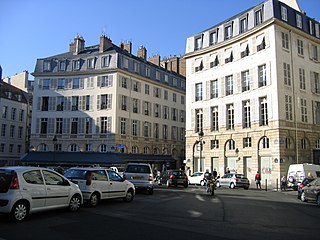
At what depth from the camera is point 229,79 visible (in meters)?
37.4

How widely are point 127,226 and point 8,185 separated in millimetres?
3140

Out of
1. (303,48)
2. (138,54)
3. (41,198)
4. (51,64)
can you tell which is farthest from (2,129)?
(41,198)

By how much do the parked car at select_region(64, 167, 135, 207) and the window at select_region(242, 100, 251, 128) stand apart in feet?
76.6

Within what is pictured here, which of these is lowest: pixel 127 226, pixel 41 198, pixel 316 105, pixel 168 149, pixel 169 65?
pixel 127 226

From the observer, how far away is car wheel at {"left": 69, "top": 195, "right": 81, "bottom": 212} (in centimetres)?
1067

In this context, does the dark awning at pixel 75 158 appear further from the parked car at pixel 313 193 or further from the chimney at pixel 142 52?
the parked car at pixel 313 193

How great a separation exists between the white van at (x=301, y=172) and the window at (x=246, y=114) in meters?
8.38

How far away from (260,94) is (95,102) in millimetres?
21730

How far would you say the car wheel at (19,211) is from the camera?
8.62 metres

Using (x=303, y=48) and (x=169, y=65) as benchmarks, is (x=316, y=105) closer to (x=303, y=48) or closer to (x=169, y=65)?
(x=303, y=48)

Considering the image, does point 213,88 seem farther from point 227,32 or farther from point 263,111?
point 263,111

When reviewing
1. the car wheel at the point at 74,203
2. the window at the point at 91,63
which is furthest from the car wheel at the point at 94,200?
the window at the point at 91,63

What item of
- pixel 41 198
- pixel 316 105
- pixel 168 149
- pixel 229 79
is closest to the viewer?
pixel 41 198

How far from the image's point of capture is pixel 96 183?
40.5 ft
